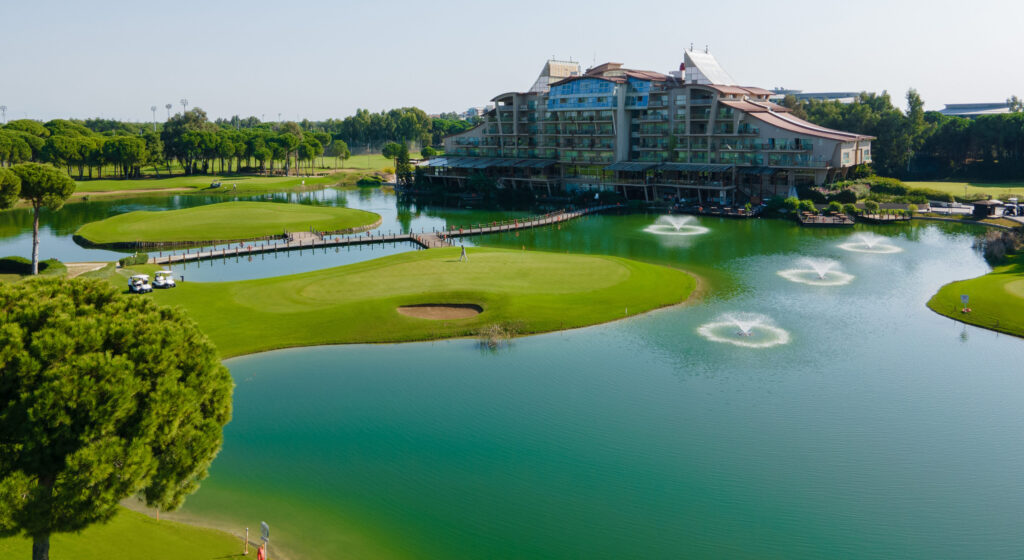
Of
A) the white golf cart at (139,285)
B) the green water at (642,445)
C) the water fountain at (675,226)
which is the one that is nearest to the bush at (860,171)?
the water fountain at (675,226)

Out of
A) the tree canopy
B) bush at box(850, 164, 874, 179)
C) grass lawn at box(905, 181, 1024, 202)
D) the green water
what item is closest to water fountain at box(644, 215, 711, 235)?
bush at box(850, 164, 874, 179)

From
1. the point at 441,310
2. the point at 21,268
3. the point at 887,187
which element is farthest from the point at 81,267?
the point at 887,187

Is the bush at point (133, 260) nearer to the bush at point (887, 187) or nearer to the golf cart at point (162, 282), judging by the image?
the golf cart at point (162, 282)

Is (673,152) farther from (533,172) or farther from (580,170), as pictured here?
(533,172)

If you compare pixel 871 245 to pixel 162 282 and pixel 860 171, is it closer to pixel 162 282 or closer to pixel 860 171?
pixel 860 171

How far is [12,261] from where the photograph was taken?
6906 cm

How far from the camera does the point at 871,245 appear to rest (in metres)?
84.2

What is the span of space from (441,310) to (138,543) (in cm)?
3216

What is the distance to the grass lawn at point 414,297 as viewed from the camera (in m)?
52.2

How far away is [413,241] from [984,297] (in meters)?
60.6

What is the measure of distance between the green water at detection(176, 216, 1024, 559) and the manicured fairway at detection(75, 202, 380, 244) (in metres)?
52.5

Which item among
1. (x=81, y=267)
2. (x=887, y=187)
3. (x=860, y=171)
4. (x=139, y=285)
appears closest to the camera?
(x=139, y=285)

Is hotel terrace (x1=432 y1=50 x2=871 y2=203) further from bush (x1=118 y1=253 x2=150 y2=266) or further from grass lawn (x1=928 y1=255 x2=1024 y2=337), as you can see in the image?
bush (x1=118 y1=253 x2=150 y2=266)

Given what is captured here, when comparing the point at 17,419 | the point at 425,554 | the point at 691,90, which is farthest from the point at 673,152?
the point at 17,419
